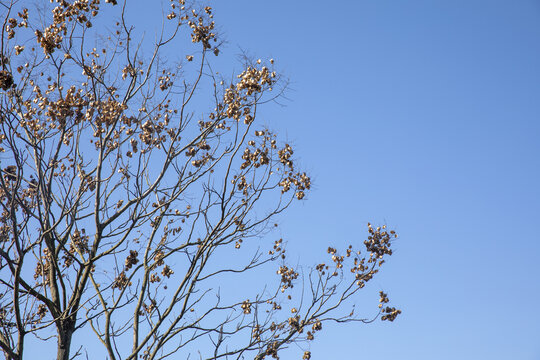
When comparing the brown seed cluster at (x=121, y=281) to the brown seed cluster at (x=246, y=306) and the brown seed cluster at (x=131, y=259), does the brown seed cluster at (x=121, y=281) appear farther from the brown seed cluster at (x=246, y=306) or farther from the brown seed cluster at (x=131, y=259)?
the brown seed cluster at (x=246, y=306)

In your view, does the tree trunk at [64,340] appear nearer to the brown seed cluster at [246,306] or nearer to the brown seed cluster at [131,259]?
the brown seed cluster at [131,259]

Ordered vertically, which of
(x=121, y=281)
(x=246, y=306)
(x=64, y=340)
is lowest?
(x=64, y=340)

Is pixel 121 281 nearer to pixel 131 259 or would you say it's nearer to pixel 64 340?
pixel 131 259

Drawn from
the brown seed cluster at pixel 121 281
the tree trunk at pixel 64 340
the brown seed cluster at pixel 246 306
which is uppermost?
the brown seed cluster at pixel 121 281

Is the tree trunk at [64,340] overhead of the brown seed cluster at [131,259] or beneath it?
beneath

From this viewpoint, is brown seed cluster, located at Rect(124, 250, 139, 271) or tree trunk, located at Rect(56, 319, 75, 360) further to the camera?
brown seed cluster, located at Rect(124, 250, 139, 271)

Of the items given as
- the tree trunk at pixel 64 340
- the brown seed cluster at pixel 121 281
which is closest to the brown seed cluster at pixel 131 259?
the brown seed cluster at pixel 121 281

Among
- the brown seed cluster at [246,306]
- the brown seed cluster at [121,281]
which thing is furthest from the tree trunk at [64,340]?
the brown seed cluster at [246,306]

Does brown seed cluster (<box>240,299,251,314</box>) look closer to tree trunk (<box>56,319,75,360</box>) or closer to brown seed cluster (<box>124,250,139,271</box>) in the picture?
brown seed cluster (<box>124,250,139,271</box>)

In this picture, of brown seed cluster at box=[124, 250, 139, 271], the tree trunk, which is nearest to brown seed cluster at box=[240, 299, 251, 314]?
brown seed cluster at box=[124, 250, 139, 271]

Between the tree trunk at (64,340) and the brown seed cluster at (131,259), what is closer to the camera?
the tree trunk at (64,340)

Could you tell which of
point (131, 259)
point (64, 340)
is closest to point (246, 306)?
point (131, 259)

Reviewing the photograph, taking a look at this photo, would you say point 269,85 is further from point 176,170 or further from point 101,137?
point 101,137

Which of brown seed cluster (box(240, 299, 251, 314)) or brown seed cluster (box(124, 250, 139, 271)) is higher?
brown seed cluster (box(124, 250, 139, 271))
